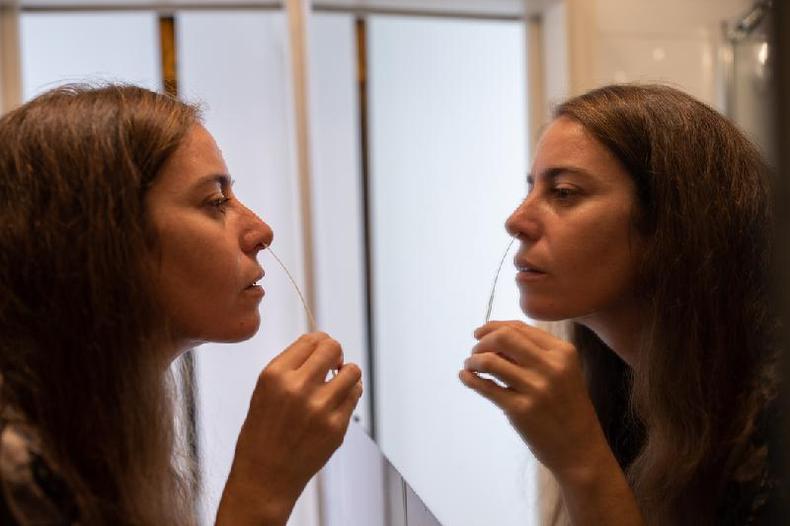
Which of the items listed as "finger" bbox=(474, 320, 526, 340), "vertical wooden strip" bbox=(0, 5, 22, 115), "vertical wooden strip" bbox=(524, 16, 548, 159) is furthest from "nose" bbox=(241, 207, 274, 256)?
"vertical wooden strip" bbox=(0, 5, 22, 115)

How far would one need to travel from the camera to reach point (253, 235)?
0.87 metres

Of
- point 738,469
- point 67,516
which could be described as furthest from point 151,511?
point 738,469

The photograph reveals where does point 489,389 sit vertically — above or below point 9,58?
below

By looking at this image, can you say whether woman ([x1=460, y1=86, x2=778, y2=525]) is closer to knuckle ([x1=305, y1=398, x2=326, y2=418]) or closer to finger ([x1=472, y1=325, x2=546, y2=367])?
finger ([x1=472, y1=325, x2=546, y2=367])

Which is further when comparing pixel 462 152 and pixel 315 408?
pixel 462 152

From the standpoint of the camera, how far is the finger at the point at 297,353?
0.77m

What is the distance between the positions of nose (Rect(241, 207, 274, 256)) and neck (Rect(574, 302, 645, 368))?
13.5 inches

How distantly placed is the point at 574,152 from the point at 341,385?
0.34 meters

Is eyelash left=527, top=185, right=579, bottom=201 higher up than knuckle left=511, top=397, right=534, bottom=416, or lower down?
higher up

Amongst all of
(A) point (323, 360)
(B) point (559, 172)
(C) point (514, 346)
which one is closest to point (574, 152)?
(B) point (559, 172)

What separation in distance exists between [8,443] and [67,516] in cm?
7

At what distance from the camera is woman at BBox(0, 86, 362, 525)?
2.25ft

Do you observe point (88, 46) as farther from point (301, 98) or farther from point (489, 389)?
point (489, 389)

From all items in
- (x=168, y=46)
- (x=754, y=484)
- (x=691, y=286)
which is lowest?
(x=754, y=484)
